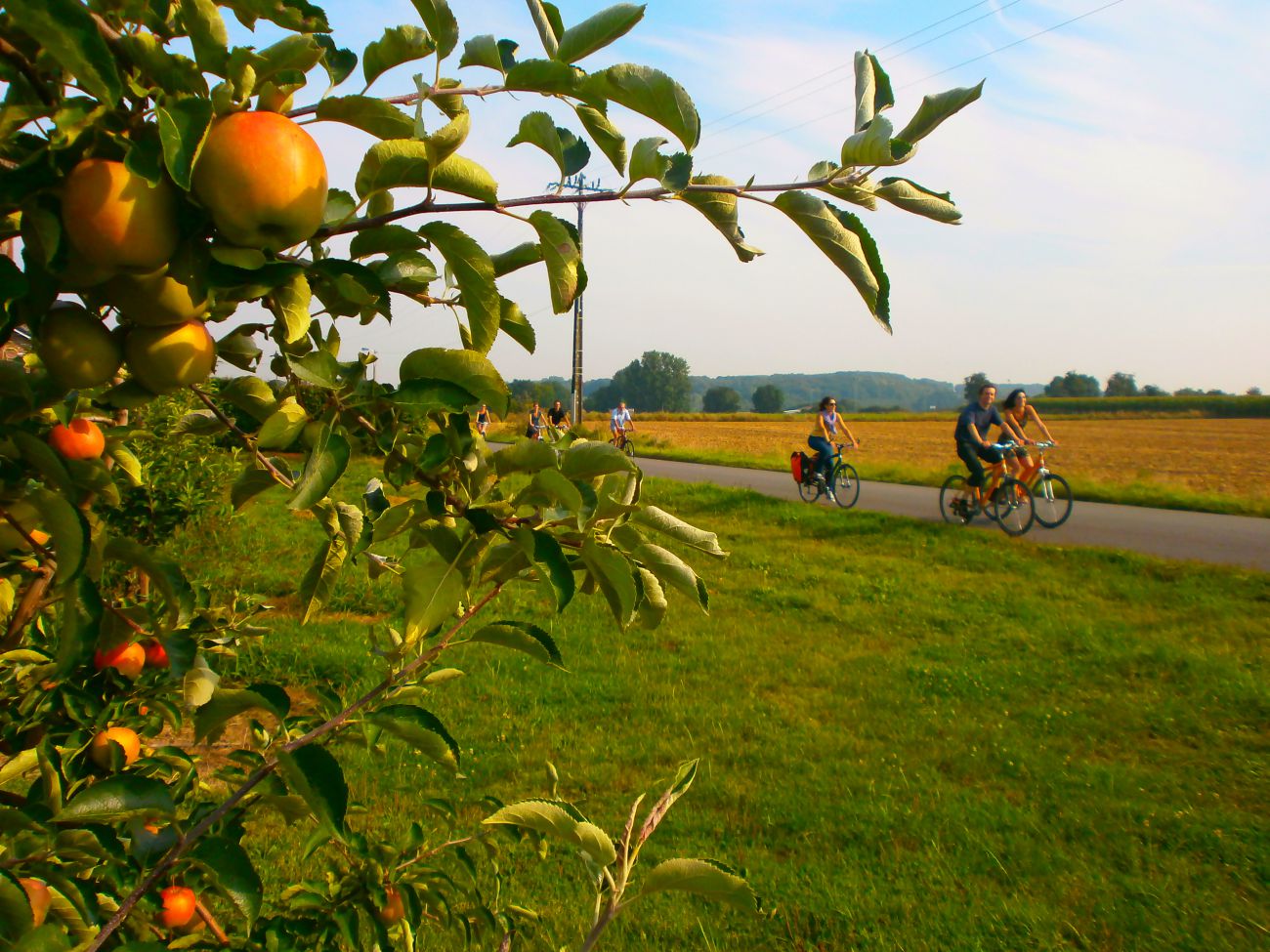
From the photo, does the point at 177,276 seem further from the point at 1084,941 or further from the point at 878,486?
the point at 878,486

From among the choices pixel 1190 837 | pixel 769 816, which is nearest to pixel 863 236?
pixel 769 816

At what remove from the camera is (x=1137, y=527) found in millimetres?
10633

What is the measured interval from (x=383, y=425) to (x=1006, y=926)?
9.73 feet

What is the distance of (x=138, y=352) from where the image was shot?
0.77 metres

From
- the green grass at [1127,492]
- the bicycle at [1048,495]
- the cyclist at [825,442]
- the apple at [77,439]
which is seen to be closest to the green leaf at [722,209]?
the apple at [77,439]

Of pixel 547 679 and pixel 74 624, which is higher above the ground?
pixel 74 624

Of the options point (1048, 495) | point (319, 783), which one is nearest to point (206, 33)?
point (319, 783)

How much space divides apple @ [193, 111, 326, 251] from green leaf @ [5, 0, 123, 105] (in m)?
0.08

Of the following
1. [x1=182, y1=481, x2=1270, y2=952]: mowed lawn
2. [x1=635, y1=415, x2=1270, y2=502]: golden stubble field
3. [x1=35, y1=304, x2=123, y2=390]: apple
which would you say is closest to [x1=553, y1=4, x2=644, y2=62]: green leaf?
[x1=35, y1=304, x2=123, y2=390]: apple

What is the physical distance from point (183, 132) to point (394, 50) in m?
0.25

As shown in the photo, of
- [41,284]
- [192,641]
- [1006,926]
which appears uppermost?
[41,284]

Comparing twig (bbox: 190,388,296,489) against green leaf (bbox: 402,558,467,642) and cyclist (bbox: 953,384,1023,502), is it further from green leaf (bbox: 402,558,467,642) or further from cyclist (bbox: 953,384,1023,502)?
cyclist (bbox: 953,384,1023,502)

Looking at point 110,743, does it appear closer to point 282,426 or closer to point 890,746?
point 282,426

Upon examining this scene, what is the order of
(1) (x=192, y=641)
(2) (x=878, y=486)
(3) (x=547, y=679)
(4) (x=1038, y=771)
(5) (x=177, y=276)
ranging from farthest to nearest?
(2) (x=878, y=486), (3) (x=547, y=679), (4) (x=1038, y=771), (1) (x=192, y=641), (5) (x=177, y=276)
